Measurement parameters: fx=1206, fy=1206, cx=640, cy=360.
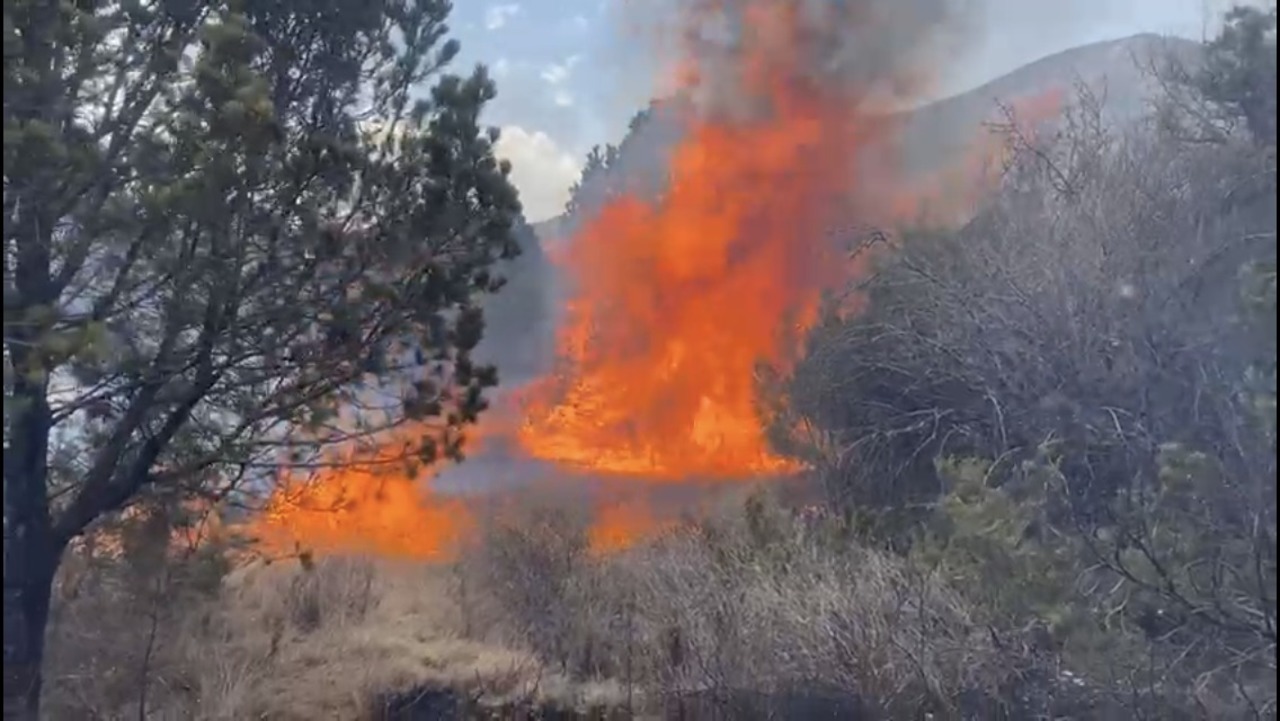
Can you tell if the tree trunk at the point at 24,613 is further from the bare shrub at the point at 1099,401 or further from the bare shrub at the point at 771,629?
the bare shrub at the point at 1099,401

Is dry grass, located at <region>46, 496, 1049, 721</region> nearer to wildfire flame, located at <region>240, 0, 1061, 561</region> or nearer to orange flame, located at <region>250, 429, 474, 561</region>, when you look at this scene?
orange flame, located at <region>250, 429, 474, 561</region>

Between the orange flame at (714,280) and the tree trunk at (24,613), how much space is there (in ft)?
27.8

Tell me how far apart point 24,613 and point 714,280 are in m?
9.34

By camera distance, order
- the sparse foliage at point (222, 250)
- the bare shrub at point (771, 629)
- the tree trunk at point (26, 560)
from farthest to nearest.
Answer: the bare shrub at point (771, 629) → the tree trunk at point (26, 560) → the sparse foliage at point (222, 250)

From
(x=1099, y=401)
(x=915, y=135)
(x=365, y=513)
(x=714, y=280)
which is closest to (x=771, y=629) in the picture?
(x=1099, y=401)

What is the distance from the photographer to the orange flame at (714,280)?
14.4 m

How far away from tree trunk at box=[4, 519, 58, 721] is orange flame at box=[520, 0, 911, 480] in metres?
8.47

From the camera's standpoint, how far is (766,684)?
8414mm

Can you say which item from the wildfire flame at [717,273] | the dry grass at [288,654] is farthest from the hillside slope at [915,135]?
the dry grass at [288,654]

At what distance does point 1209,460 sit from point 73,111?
5687 mm

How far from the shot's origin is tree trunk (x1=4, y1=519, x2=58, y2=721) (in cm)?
659

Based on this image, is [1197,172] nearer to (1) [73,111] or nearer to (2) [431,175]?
(2) [431,175]

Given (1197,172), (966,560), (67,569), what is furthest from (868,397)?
(67,569)

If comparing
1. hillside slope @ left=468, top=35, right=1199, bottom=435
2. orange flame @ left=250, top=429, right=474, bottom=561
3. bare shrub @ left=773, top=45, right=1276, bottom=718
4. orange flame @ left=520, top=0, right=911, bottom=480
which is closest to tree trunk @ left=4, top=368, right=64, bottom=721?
orange flame @ left=250, top=429, right=474, bottom=561
